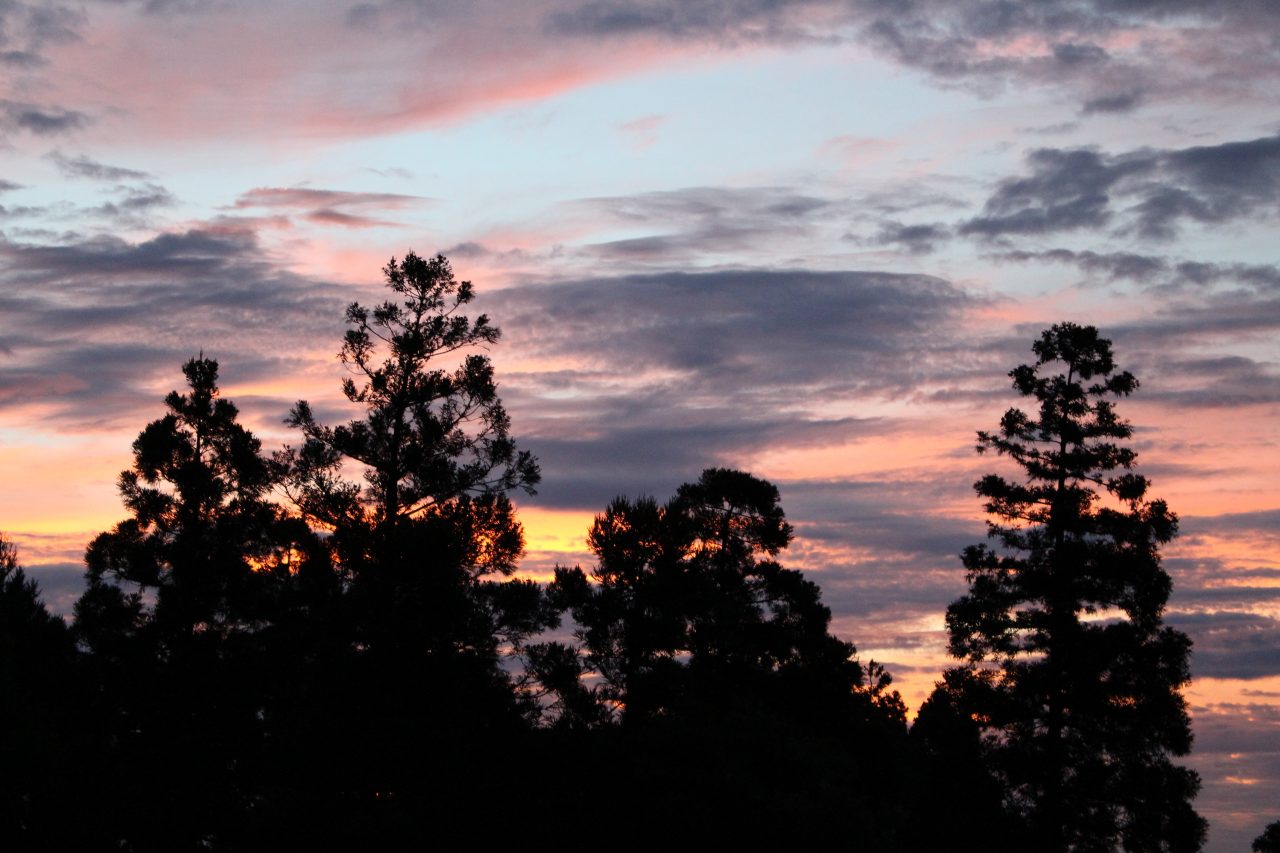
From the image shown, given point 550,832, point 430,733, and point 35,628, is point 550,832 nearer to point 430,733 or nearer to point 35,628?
point 430,733

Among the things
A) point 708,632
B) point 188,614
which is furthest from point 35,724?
point 708,632

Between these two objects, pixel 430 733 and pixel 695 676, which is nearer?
pixel 430 733

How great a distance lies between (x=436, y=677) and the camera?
42.6 metres

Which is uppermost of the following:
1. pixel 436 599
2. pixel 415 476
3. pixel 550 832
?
pixel 415 476

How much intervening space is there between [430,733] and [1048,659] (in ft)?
71.5

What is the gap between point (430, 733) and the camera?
128 ft

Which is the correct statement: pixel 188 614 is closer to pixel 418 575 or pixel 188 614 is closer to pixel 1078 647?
pixel 418 575

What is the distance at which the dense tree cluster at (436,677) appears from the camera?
37.2 meters

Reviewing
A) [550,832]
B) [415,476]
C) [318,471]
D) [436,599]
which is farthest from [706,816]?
[318,471]

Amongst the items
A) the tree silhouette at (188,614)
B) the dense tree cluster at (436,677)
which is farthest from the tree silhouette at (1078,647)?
the tree silhouette at (188,614)

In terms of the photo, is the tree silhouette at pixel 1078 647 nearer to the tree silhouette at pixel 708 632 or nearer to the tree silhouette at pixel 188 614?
the tree silhouette at pixel 708 632

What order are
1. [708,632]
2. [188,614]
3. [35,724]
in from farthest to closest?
[708,632] → [188,614] → [35,724]

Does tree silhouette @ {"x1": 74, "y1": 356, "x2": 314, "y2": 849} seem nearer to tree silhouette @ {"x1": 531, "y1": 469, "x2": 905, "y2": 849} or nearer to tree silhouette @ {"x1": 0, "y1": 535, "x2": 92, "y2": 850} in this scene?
tree silhouette @ {"x1": 0, "y1": 535, "x2": 92, "y2": 850}

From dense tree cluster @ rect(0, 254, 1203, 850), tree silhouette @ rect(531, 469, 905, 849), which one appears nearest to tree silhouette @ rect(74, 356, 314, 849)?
dense tree cluster @ rect(0, 254, 1203, 850)
